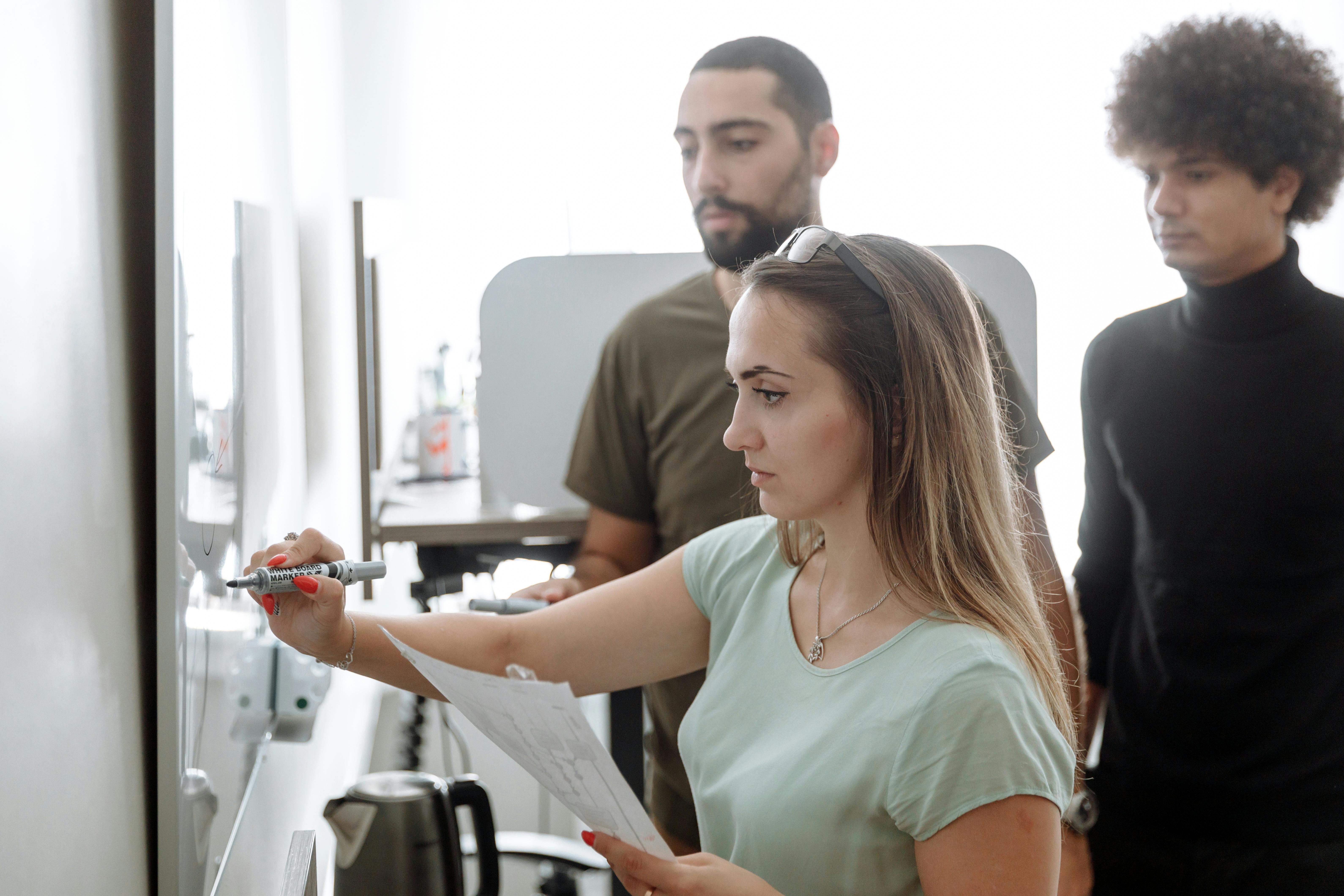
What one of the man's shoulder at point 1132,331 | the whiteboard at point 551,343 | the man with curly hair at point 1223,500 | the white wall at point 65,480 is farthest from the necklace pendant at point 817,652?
the whiteboard at point 551,343

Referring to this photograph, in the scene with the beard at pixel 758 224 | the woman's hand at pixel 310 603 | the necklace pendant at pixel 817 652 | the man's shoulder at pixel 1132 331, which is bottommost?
the necklace pendant at pixel 817 652

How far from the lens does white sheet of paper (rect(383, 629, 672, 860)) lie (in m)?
0.67

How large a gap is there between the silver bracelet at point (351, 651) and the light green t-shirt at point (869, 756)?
323mm

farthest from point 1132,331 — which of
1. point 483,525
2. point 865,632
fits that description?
point 483,525

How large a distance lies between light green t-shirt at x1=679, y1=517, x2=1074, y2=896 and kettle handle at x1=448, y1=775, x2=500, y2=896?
0.33 meters

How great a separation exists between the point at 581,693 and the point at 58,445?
24.7 inches

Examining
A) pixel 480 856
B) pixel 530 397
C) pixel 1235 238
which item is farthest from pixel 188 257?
pixel 1235 238

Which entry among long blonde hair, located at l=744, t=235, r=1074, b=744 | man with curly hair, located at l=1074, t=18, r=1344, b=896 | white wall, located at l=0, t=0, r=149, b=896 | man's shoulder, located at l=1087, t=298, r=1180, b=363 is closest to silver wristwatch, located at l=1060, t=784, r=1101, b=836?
man with curly hair, located at l=1074, t=18, r=1344, b=896

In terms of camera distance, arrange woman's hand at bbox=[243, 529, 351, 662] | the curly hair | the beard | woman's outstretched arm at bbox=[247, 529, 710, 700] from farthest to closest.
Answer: the beard, the curly hair, woman's outstretched arm at bbox=[247, 529, 710, 700], woman's hand at bbox=[243, 529, 351, 662]

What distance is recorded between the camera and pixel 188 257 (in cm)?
79

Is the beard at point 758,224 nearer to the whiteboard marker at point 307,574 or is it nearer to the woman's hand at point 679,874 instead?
the whiteboard marker at point 307,574

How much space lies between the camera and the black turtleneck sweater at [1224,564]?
1.32m

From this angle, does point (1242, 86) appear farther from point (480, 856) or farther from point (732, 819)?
point (480, 856)

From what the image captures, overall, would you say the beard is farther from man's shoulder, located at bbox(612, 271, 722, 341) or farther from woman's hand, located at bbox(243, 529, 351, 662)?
woman's hand, located at bbox(243, 529, 351, 662)
